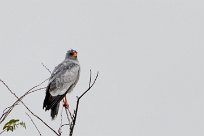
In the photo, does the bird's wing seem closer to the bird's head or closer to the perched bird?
the perched bird

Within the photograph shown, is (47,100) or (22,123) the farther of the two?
(47,100)

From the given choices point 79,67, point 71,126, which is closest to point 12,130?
point 71,126

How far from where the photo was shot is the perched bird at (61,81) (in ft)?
37.4

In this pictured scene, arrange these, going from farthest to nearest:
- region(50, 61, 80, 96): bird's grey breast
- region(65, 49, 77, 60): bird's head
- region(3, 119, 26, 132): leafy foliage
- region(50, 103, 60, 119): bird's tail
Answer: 1. region(65, 49, 77, 60): bird's head
2. region(50, 61, 80, 96): bird's grey breast
3. region(50, 103, 60, 119): bird's tail
4. region(3, 119, 26, 132): leafy foliage

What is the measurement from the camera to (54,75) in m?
13.4

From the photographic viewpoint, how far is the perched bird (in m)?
11.4

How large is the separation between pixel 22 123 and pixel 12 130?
193mm

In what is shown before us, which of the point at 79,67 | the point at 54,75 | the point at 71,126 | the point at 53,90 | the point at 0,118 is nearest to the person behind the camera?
the point at 0,118

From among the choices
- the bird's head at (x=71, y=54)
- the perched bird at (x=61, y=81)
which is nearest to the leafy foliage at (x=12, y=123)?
the perched bird at (x=61, y=81)

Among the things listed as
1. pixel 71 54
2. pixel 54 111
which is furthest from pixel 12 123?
pixel 71 54

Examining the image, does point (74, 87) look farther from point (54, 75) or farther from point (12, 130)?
point (12, 130)

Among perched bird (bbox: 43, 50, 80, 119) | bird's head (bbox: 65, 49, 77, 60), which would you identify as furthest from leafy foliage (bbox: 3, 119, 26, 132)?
bird's head (bbox: 65, 49, 77, 60)

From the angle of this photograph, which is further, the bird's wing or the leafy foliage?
the bird's wing

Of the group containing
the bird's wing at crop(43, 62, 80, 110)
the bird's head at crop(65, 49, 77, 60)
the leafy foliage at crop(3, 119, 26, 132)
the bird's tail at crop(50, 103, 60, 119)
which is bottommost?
the leafy foliage at crop(3, 119, 26, 132)
